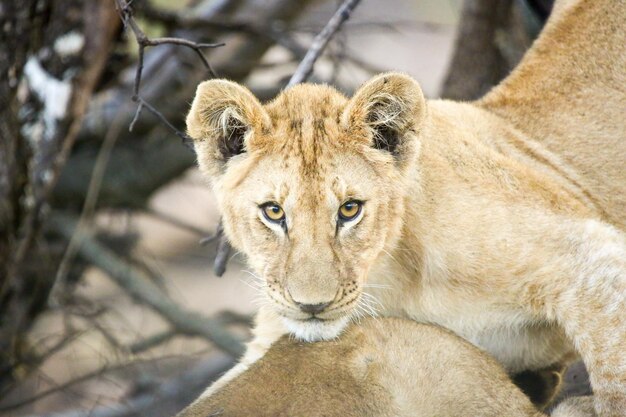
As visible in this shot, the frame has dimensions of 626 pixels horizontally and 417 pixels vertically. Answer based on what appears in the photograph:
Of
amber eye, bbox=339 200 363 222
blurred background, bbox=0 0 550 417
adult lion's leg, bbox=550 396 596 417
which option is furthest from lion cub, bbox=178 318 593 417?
blurred background, bbox=0 0 550 417

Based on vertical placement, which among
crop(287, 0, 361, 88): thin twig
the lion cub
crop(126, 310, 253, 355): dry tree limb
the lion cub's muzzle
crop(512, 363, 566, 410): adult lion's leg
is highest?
crop(287, 0, 361, 88): thin twig

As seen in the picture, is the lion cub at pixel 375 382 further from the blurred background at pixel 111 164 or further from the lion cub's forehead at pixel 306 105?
the blurred background at pixel 111 164

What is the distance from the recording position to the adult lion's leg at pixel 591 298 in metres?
3.70

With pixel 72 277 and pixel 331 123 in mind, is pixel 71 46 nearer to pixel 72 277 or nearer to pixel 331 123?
pixel 72 277

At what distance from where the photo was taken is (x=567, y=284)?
384 cm

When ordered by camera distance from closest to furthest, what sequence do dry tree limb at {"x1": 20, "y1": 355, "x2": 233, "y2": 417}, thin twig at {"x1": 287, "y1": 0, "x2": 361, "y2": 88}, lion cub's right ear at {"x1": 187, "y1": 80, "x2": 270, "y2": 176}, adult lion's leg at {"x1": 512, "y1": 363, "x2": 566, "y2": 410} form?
lion cub's right ear at {"x1": 187, "y1": 80, "x2": 270, "y2": 176}, adult lion's leg at {"x1": 512, "y1": 363, "x2": 566, "y2": 410}, thin twig at {"x1": 287, "y1": 0, "x2": 361, "y2": 88}, dry tree limb at {"x1": 20, "y1": 355, "x2": 233, "y2": 417}

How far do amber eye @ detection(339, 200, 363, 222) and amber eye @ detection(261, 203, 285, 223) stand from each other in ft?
0.68

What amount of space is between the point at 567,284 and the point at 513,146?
0.83 metres

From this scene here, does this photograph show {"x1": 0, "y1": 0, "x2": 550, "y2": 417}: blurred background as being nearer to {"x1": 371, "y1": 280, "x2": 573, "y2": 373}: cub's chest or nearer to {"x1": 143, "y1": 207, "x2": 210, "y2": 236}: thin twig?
{"x1": 143, "y1": 207, "x2": 210, "y2": 236}: thin twig

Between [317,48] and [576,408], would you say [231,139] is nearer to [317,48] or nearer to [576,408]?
[317,48]

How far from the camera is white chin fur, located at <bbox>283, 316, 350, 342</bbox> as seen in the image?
145 inches

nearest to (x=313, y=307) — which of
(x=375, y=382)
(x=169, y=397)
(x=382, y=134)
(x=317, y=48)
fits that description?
(x=375, y=382)

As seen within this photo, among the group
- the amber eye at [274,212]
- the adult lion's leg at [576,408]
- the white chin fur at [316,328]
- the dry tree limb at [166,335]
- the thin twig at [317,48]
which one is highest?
the thin twig at [317,48]

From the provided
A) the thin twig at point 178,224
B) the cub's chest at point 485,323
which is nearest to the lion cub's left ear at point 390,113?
the cub's chest at point 485,323
